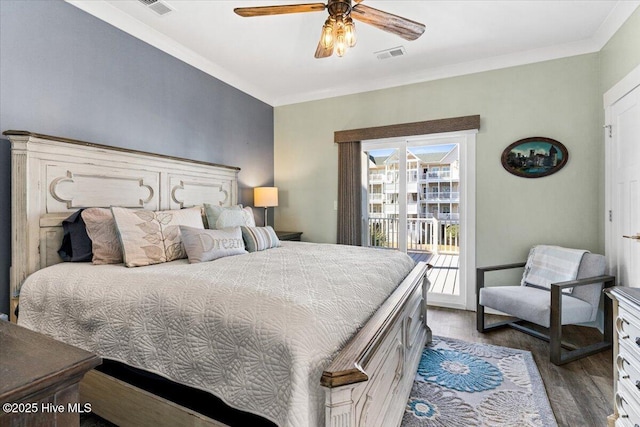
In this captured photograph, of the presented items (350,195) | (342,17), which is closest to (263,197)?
(350,195)

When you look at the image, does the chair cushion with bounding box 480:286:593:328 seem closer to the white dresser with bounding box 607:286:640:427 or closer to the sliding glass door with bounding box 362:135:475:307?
the sliding glass door with bounding box 362:135:475:307

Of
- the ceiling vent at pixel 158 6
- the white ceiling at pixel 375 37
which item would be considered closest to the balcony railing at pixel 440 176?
the white ceiling at pixel 375 37

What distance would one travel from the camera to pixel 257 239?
2.70 m

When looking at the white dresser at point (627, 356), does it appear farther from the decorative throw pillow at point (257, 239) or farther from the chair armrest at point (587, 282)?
the decorative throw pillow at point (257, 239)

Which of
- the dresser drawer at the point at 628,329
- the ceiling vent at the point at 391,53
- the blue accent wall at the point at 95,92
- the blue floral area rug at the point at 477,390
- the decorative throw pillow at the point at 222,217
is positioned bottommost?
the blue floral area rug at the point at 477,390

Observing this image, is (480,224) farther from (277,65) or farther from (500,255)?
(277,65)

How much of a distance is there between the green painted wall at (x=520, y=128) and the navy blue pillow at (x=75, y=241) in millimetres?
2874

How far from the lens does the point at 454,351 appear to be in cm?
254

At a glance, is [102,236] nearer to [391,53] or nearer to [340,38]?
[340,38]

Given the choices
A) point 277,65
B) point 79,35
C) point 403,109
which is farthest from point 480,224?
point 79,35

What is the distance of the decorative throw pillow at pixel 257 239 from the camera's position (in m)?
2.65

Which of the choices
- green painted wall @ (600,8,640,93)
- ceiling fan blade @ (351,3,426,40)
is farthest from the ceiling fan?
green painted wall @ (600,8,640,93)

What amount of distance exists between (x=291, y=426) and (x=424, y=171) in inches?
137

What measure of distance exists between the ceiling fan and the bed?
4.85 ft
